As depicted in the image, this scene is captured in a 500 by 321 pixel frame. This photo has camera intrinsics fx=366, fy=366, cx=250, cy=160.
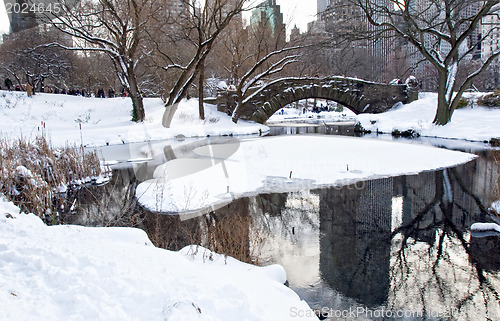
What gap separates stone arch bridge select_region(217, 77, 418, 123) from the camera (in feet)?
87.8

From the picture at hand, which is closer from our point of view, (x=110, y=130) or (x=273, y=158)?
(x=273, y=158)

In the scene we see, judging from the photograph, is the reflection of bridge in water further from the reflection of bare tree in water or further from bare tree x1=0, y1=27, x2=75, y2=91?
bare tree x1=0, y1=27, x2=75, y2=91

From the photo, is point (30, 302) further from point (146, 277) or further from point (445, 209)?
point (445, 209)

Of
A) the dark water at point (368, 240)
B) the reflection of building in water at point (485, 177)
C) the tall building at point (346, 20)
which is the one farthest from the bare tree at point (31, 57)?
A: the reflection of building in water at point (485, 177)

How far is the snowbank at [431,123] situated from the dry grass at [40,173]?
58.8 ft

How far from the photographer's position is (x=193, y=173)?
11.2 meters

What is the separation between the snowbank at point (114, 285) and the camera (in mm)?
2633

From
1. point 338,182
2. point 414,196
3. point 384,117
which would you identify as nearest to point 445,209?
point 414,196

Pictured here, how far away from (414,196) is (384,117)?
17065 millimetres

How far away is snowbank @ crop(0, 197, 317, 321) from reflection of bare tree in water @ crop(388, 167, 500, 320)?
1.87 metres

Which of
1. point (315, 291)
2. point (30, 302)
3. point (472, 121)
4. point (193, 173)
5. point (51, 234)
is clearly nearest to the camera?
point (30, 302)

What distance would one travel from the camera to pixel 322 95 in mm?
27672

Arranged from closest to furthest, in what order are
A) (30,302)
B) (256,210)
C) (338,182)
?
(30,302) < (256,210) < (338,182)

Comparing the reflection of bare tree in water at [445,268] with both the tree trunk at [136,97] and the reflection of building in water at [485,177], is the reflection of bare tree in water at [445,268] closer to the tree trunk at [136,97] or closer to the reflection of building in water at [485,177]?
the reflection of building in water at [485,177]
